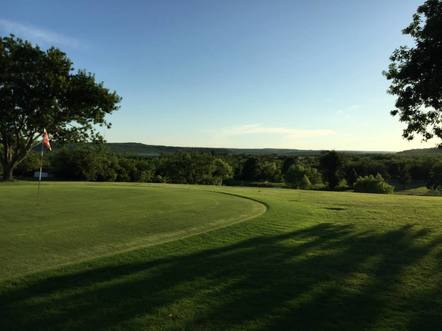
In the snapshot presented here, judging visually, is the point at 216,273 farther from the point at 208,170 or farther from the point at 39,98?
the point at 208,170

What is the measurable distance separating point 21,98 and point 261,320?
1072 inches

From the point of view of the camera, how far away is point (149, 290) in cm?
531

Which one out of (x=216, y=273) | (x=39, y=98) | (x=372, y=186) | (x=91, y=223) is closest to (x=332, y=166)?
(x=372, y=186)

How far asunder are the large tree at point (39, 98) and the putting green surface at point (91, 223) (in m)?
13.9

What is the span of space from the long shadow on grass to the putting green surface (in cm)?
95

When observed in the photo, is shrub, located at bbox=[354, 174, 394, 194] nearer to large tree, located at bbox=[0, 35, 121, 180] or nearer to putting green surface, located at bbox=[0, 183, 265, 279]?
large tree, located at bbox=[0, 35, 121, 180]

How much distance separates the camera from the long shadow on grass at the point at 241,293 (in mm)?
4438

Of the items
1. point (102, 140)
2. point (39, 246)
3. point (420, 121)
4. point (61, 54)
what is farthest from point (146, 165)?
point (39, 246)

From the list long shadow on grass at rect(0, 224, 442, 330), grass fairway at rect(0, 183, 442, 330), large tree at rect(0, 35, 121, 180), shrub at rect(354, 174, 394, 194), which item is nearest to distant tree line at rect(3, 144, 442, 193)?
shrub at rect(354, 174, 394, 194)

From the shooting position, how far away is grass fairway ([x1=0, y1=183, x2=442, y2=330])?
453 centimetres

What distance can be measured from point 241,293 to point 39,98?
26.2 metres

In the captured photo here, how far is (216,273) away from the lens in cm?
608

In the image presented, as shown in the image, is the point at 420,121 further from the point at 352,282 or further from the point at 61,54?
the point at 61,54

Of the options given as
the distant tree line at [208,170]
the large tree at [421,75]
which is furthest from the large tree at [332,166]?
the large tree at [421,75]
